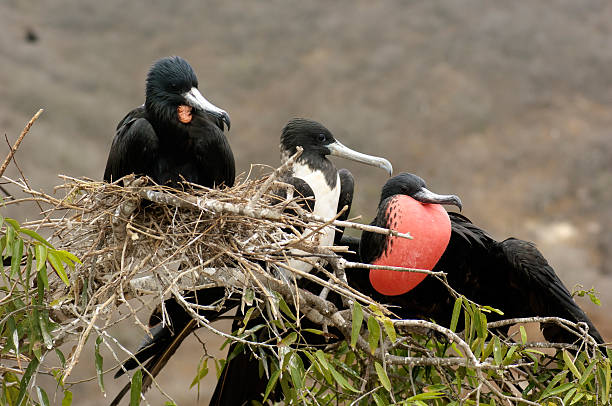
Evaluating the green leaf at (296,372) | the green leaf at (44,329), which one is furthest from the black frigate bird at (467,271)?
the green leaf at (44,329)

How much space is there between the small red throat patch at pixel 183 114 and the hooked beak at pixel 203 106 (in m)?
0.04

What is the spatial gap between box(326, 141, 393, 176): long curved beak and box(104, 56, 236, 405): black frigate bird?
564 millimetres

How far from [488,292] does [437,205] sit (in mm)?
417

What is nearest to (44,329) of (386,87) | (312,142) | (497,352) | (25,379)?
(25,379)

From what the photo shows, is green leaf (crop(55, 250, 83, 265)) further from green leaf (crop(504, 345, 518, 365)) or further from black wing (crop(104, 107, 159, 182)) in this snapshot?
green leaf (crop(504, 345, 518, 365))

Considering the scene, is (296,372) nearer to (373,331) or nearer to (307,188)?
(373,331)

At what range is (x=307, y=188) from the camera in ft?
9.70

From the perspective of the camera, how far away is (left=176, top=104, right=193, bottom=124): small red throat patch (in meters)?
2.70

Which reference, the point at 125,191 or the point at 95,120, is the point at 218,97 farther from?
the point at 125,191

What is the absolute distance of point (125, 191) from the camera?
7.52 ft

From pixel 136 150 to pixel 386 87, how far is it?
1134cm

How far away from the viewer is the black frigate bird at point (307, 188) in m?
2.92

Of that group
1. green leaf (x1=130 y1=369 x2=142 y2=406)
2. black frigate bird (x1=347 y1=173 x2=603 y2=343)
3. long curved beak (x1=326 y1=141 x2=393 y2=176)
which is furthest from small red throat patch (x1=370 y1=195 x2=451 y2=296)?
green leaf (x1=130 y1=369 x2=142 y2=406)

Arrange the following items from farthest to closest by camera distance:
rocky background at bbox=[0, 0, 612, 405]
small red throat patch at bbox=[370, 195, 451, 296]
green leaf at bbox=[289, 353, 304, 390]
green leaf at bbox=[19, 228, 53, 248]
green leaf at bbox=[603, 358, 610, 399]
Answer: rocky background at bbox=[0, 0, 612, 405]
small red throat patch at bbox=[370, 195, 451, 296]
green leaf at bbox=[603, 358, 610, 399]
green leaf at bbox=[289, 353, 304, 390]
green leaf at bbox=[19, 228, 53, 248]
